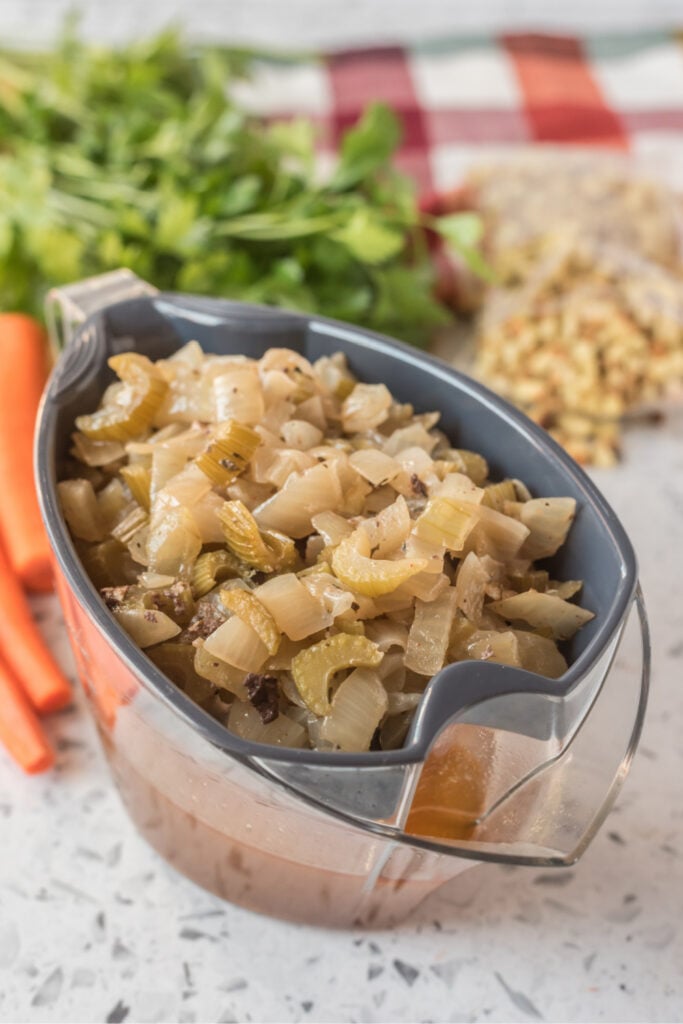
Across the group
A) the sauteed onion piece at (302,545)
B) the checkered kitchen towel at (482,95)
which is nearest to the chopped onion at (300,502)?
the sauteed onion piece at (302,545)

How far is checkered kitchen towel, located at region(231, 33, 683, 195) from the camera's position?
2430mm

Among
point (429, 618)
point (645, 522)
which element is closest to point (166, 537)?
point (429, 618)

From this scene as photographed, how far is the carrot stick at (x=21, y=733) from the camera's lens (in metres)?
1.21

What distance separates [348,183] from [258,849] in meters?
1.28

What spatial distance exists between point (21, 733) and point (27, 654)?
0.38 feet

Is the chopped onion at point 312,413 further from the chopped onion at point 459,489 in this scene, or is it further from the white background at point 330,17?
the white background at point 330,17

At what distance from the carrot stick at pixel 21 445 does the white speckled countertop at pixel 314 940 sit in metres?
0.31

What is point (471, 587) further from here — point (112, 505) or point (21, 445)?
point (21, 445)

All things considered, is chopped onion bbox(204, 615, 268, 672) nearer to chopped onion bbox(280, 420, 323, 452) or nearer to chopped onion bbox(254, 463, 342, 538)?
chopped onion bbox(254, 463, 342, 538)

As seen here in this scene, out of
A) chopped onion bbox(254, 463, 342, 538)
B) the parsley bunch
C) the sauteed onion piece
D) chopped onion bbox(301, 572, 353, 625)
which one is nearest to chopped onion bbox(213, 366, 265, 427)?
the sauteed onion piece

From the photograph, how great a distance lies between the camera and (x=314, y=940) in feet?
3.55

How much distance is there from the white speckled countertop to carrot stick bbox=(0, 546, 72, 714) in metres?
0.09

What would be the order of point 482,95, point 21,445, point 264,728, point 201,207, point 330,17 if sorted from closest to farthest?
1. point 264,728
2. point 21,445
3. point 201,207
4. point 482,95
5. point 330,17

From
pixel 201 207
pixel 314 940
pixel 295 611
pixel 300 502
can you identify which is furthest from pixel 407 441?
pixel 201 207
